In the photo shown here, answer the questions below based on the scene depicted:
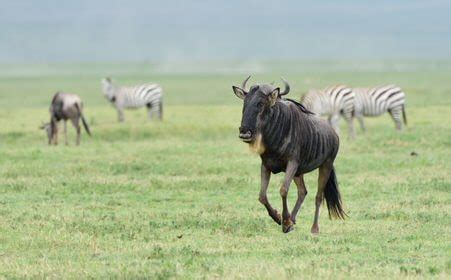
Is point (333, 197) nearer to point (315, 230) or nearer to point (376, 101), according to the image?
point (315, 230)

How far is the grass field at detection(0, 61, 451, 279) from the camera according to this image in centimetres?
898

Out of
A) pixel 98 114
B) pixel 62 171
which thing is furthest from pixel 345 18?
pixel 62 171

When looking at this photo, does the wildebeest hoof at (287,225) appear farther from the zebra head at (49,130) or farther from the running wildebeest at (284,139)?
the zebra head at (49,130)

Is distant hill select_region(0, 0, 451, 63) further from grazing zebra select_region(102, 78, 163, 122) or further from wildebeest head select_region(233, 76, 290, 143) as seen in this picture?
wildebeest head select_region(233, 76, 290, 143)

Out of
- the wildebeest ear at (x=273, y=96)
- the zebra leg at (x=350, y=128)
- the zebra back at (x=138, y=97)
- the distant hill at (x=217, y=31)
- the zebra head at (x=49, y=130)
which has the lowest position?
the zebra head at (x=49, y=130)

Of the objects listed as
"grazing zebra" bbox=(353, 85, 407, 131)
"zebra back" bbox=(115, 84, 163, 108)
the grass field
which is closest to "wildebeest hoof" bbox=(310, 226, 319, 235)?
the grass field

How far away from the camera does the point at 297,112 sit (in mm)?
11180

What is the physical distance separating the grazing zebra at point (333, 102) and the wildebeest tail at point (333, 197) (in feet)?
44.6

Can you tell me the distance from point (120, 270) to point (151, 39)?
13612 centimetres

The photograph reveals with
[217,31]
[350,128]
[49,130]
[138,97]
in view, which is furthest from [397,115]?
[217,31]

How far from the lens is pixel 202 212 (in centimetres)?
1280

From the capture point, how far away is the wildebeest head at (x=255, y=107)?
10492mm

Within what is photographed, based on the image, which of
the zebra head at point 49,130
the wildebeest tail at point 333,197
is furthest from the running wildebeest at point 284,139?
the zebra head at point 49,130

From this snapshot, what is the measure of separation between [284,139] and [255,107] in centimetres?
56
